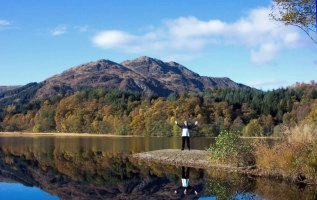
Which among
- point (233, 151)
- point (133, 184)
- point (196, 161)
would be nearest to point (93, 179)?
point (133, 184)

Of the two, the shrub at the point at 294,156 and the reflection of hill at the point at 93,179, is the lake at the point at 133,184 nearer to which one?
the reflection of hill at the point at 93,179

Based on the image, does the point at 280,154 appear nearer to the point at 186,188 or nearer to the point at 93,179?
the point at 186,188

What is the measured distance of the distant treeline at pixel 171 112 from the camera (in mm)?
136625

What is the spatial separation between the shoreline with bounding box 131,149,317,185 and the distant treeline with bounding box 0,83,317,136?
84301 mm

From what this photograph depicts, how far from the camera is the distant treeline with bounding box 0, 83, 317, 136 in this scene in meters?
137

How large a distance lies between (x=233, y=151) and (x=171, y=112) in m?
124

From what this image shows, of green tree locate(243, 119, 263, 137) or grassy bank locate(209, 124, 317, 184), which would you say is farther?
green tree locate(243, 119, 263, 137)

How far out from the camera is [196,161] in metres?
33.5

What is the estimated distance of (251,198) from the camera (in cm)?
1906

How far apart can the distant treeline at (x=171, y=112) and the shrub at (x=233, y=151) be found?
9074cm

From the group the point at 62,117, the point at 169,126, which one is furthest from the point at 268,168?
the point at 62,117

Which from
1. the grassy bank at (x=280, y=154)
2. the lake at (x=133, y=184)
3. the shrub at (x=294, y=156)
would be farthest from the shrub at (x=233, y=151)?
the lake at (x=133, y=184)

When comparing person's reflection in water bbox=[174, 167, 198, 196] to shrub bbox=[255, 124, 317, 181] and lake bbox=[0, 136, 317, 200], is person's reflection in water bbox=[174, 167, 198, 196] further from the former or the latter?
shrub bbox=[255, 124, 317, 181]

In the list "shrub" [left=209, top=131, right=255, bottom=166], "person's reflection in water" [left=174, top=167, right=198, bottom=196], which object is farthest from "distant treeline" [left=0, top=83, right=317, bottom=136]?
"person's reflection in water" [left=174, top=167, right=198, bottom=196]
